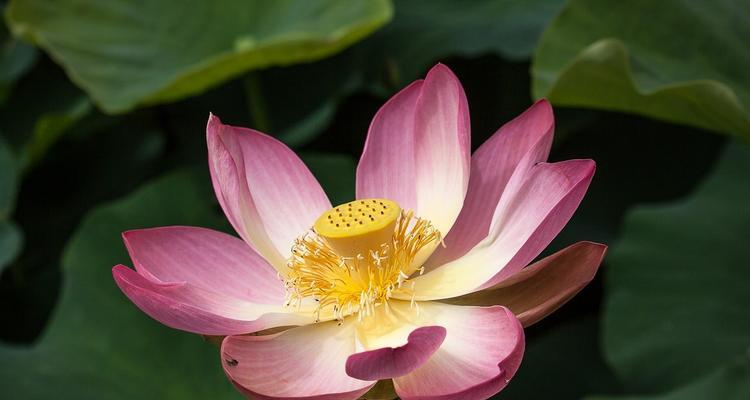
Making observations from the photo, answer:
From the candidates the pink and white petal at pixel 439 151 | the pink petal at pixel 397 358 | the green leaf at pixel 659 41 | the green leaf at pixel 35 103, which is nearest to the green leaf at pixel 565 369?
the green leaf at pixel 659 41

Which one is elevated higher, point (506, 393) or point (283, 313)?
point (283, 313)

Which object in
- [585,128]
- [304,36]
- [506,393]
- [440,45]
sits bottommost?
[506,393]

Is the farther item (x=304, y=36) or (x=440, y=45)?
(x=440, y=45)

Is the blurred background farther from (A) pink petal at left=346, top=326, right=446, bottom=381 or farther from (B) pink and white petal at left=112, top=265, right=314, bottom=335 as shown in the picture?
(A) pink petal at left=346, top=326, right=446, bottom=381

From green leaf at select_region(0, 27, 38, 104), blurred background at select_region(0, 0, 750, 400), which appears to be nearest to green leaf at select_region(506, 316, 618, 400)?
blurred background at select_region(0, 0, 750, 400)

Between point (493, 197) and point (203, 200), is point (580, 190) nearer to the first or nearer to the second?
point (493, 197)

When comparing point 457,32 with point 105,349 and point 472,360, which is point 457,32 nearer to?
point 105,349

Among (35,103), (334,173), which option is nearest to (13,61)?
(35,103)

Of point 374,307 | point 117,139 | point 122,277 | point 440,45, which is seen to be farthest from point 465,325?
point 117,139
